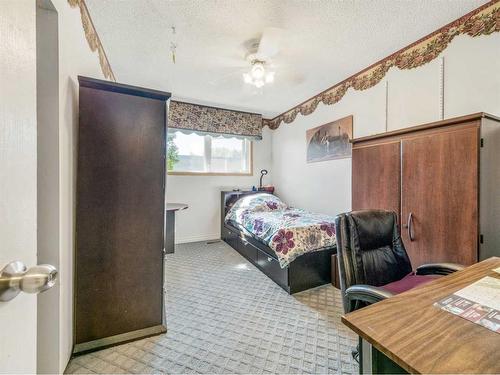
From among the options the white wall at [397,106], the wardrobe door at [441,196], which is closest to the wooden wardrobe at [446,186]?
the wardrobe door at [441,196]

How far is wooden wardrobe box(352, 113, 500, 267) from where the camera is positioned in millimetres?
1560

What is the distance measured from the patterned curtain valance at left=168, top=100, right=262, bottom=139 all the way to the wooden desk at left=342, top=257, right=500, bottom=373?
13.2 ft

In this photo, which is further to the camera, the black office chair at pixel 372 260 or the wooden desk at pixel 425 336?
the black office chair at pixel 372 260

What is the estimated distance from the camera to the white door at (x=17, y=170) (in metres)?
0.48

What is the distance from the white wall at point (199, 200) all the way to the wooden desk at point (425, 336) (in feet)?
12.8

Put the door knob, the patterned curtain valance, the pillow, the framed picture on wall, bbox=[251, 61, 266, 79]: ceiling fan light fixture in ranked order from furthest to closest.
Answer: the patterned curtain valance
the pillow
the framed picture on wall
bbox=[251, 61, 266, 79]: ceiling fan light fixture
the door knob

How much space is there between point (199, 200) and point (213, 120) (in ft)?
5.10

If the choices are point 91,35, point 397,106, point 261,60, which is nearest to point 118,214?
point 91,35

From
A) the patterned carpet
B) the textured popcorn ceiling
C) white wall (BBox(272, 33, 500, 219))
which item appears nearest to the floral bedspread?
the patterned carpet

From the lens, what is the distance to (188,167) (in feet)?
14.6

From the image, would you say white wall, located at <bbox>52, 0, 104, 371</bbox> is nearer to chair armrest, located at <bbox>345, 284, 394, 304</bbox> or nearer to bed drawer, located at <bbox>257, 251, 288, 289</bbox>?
chair armrest, located at <bbox>345, 284, 394, 304</bbox>

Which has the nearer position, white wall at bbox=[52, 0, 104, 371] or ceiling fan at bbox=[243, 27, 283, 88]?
white wall at bbox=[52, 0, 104, 371]

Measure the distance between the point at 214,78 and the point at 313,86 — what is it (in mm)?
1468

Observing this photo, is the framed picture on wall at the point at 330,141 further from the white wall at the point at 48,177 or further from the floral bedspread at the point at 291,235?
the white wall at the point at 48,177
